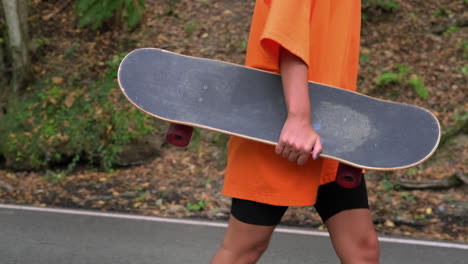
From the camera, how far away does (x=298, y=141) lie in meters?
2.12

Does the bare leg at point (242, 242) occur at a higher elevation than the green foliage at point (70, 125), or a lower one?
higher

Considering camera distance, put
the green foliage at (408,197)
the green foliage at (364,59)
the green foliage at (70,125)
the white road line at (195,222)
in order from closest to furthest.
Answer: the white road line at (195,222), the green foliage at (408,197), the green foliage at (70,125), the green foliage at (364,59)

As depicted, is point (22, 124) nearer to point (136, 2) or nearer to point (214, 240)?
point (136, 2)

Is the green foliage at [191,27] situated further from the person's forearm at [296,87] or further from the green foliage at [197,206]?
the person's forearm at [296,87]

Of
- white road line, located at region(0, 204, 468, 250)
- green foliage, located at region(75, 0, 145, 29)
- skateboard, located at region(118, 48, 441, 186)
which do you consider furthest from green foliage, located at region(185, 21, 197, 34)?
skateboard, located at region(118, 48, 441, 186)

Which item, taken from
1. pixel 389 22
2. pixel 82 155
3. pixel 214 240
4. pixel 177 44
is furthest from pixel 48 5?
pixel 214 240

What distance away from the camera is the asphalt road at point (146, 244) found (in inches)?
189

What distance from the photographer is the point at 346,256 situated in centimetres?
242

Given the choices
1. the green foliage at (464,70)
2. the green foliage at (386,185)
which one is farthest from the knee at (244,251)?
the green foliage at (464,70)

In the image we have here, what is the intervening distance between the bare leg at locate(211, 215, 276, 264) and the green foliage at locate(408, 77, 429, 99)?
6.67 meters

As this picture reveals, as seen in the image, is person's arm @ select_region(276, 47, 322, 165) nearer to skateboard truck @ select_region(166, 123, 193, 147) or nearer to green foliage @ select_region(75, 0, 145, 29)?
skateboard truck @ select_region(166, 123, 193, 147)

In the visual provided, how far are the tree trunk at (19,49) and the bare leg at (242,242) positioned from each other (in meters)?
8.19

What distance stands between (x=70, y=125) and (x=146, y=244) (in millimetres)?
4024

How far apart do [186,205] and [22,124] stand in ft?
11.8
